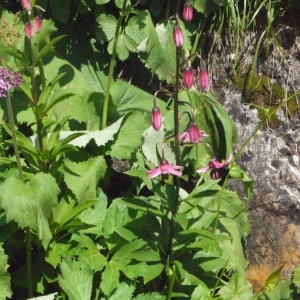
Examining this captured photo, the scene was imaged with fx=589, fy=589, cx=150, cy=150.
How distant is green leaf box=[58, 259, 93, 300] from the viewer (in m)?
2.68

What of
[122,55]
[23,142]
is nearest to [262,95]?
[122,55]

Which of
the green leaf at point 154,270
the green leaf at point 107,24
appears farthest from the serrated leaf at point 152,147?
the green leaf at point 107,24

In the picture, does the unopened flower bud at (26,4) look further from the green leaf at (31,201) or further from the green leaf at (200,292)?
the green leaf at (200,292)

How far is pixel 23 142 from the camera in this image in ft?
9.97

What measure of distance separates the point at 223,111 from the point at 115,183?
886mm

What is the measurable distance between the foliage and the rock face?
20 centimetres

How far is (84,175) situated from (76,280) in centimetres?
65

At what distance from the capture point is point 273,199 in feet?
12.1

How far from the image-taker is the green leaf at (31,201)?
8.62 ft

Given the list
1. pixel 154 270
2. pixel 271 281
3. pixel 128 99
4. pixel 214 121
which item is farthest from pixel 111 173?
pixel 271 281

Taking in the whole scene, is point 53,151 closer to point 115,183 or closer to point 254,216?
point 115,183

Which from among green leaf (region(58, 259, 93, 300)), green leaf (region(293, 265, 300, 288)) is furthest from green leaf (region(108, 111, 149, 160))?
green leaf (region(293, 265, 300, 288))

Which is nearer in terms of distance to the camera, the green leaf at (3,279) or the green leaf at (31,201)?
the green leaf at (31,201)

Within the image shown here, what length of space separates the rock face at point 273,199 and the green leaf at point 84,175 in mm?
1033
